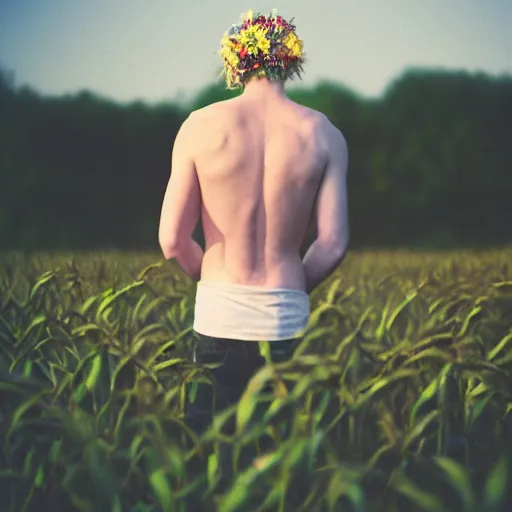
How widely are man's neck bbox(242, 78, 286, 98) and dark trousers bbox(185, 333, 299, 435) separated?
2.16 feet

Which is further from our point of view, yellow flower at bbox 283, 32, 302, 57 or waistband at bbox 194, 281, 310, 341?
yellow flower at bbox 283, 32, 302, 57

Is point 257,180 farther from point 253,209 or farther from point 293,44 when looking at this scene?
point 293,44

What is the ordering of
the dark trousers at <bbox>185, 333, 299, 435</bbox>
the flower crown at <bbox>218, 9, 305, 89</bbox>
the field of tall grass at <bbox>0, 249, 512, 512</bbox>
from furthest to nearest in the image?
the flower crown at <bbox>218, 9, 305, 89</bbox> < the dark trousers at <bbox>185, 333, 299, 435</bbox> < the field of tall grass at <bbox>0, 249, 512, 512</bbox>

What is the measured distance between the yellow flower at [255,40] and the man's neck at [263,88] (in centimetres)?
8

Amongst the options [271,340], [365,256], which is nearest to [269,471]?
[271,340]

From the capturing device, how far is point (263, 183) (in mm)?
2045

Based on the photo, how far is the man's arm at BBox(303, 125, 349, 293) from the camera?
2086 mm

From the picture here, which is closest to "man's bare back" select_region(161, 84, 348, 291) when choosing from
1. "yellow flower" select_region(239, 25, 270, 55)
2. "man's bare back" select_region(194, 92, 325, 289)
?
"man's bare back" select_region(194, 92, 325, 289)

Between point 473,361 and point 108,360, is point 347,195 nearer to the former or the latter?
point 473,361

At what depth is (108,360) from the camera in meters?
1.94

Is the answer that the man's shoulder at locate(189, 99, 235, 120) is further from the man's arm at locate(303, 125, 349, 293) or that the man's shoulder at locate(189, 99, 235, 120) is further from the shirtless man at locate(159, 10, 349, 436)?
the man's arm at locate(303, 125, 349, 293)

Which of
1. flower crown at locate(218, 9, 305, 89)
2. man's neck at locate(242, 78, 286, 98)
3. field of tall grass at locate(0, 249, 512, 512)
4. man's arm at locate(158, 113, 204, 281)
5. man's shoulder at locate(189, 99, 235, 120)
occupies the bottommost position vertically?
field of tall grass at locate(0, 249, 512, 512)

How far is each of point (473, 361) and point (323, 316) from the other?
0.51 metres

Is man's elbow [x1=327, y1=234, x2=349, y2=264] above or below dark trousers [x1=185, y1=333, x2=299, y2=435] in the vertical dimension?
above
